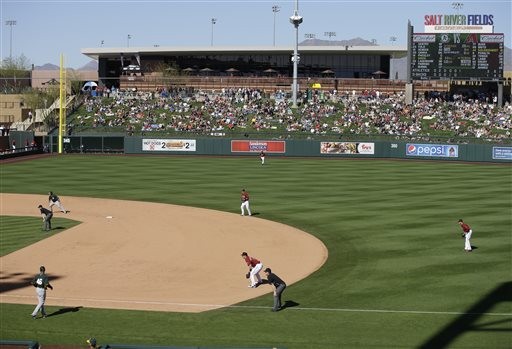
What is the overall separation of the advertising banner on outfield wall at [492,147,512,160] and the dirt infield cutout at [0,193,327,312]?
38903mm

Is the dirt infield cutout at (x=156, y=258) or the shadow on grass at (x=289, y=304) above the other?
the dirt infield cutout at (x=156, y=258)

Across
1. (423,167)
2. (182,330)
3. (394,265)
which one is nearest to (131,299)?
(182,330)

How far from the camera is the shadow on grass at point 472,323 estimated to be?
738 inches

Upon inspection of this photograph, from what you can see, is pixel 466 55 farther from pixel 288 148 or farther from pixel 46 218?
pixel 46 218

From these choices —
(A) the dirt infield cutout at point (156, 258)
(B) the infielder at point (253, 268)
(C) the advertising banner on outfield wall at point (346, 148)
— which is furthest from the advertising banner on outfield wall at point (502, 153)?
(B) the infielder at point (253, 268)

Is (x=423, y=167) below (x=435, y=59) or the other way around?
below

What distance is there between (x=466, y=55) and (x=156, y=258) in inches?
2338

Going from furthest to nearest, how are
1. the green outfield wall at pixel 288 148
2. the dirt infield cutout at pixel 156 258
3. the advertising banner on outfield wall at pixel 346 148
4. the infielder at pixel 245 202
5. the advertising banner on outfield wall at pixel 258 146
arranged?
1. the advertising banner on outfield wall at pixel 258 146
2. the advertising banner on outfield wall at pixel 346 148
3. the green outfield wall at pixel 288 148
4. the infielder at pixel 245 202
5. the dirt infield cutout at pixel 156 258

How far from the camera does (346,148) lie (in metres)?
74.0

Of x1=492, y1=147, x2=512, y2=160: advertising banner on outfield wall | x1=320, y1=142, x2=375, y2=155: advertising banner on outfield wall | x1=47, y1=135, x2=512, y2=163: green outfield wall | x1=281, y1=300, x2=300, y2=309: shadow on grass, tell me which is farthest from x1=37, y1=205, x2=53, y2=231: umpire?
x1=492, y1=147, x2=512, y2=160: advertising banner on outfield wall

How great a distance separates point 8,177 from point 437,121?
4663 cm

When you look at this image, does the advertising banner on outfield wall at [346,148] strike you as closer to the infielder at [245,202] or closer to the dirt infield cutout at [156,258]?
the dirt infield cutout at [156,258]

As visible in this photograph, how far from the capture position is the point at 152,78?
105688 millimetres

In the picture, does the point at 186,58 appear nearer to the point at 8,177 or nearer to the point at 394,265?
the point at 8,177
